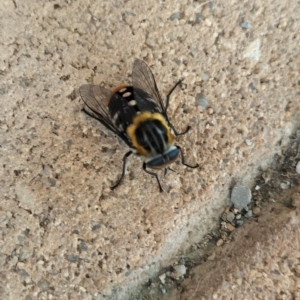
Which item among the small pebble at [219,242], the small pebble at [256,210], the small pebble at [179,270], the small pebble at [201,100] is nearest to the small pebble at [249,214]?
the small pebble at [256,210]

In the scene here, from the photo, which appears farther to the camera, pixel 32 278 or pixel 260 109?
pixel 260 109

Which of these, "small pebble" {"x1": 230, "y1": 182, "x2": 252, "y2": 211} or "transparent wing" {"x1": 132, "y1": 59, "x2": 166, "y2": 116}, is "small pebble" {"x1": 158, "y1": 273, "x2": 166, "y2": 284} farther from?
"transparent wing" {"x1": 132, "y1": 59, "x2": 166, "y2": 116}

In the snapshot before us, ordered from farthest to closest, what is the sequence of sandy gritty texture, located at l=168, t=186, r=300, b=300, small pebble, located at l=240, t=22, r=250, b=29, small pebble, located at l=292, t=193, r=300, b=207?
small pebble, located at l=240, t=22, r=250, b=29
small pebble, located at l=292, t=193, r=300, b=207
sandy gritty texture, located at l=168, t=186, r=300, b=300

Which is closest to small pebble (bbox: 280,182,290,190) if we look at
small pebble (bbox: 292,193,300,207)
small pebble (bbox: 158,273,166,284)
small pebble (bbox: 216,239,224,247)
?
small pebble (bbox: 292,193,300,207)

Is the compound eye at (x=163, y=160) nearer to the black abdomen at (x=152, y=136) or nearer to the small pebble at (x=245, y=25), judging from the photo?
Answer: the black abdomen at (x=152, y=136)

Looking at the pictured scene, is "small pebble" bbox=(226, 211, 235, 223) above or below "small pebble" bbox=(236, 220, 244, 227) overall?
above

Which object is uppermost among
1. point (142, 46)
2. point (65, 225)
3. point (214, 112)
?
point (142, 46)

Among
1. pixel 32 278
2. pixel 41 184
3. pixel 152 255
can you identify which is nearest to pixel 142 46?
pixel 41 184

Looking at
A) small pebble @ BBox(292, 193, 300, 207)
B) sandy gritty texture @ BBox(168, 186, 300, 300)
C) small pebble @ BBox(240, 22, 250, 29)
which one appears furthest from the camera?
small pebble @ BBox(240, 22, 250, 29)

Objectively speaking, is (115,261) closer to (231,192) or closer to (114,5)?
(231,192)
